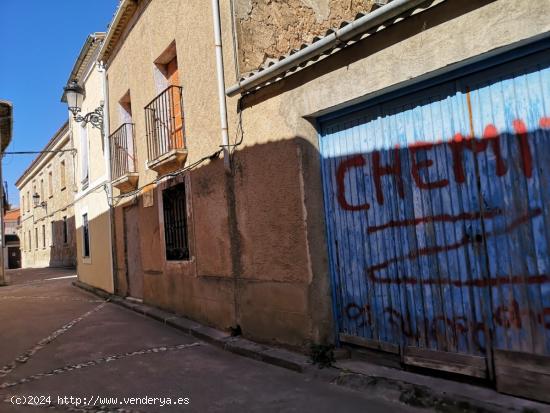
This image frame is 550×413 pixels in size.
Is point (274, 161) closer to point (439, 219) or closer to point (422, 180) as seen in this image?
point (422, 180)

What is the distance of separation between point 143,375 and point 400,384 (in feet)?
8.72

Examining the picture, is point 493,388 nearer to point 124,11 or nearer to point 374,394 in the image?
point 374,394

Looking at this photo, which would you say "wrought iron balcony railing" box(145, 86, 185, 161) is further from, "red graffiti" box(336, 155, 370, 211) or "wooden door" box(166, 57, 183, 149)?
"red graffiti" box(336, 155, 370, 211)

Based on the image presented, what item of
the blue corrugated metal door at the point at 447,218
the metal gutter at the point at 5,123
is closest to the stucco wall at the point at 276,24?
the blue corrugated metal door at the point at 447,218

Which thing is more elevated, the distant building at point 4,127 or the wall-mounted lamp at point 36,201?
the distant building at point 4,127

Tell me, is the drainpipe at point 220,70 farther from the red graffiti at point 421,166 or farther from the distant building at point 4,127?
the distant building at point 4,127

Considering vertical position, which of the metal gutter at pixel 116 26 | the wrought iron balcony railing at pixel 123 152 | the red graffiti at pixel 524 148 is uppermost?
the metal gutter at pixel 116 26

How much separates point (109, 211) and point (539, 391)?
10.6 meters

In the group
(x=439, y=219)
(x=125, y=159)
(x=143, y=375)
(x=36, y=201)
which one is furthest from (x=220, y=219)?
(x=36, y=201)

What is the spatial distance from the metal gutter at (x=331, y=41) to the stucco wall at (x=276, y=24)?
686 millimetres

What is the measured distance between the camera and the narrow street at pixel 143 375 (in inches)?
158

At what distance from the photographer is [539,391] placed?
3.20 m

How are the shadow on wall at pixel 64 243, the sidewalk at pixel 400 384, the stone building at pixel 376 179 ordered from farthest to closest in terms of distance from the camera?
the shadow on wall at pixel 64 243 → the stone building at pixel 376 179 → the sidewalk at pixel 400 384

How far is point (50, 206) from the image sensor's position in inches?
1057
